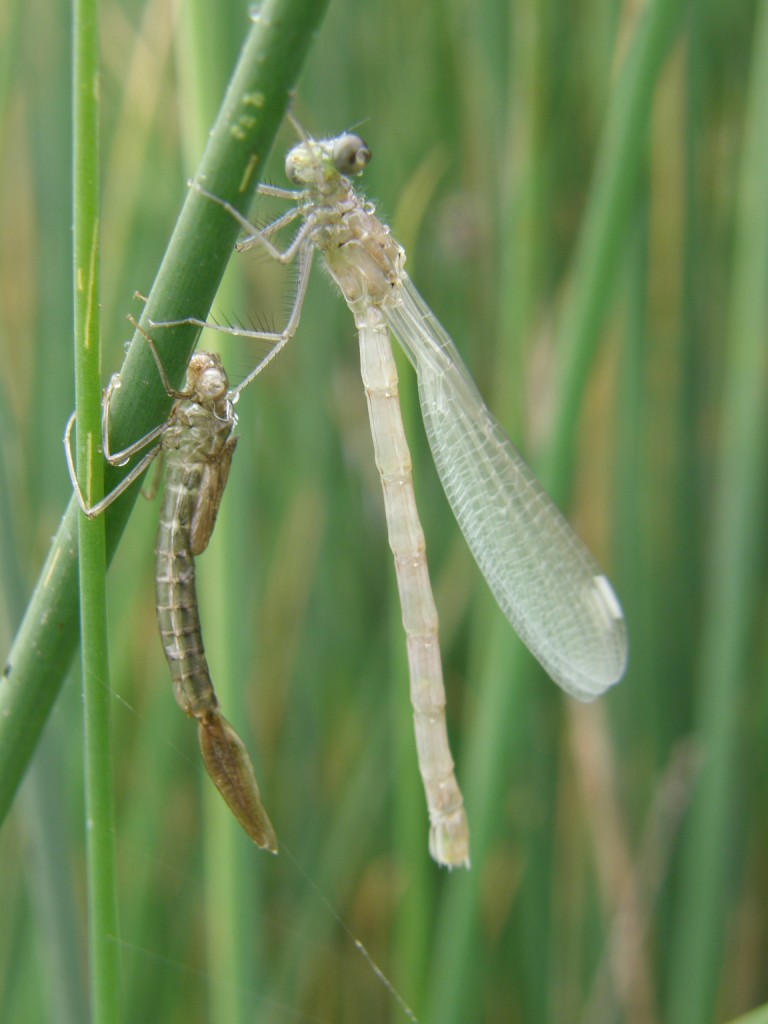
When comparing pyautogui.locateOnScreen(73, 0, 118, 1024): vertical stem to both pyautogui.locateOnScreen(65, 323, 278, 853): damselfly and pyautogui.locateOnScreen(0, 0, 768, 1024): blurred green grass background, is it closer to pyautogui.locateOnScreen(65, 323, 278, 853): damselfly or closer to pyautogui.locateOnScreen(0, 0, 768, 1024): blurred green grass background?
pyautogui.locateOnScreen(65, 323, 278, 853): damselfly

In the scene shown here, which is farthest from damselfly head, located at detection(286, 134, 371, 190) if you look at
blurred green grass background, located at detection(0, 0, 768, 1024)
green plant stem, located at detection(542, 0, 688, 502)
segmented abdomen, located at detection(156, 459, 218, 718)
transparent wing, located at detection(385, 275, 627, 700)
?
segmented abdomen, located at detection(156, 459, 218, 718)

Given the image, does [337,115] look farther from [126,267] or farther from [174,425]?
[174,425]

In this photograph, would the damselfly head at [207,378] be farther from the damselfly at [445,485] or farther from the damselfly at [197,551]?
the damselfly at [445,485]

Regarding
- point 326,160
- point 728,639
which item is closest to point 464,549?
point 728,639

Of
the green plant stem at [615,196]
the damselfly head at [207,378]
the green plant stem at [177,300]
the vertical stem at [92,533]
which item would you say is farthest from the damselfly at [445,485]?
the vertical stem at [92,533]

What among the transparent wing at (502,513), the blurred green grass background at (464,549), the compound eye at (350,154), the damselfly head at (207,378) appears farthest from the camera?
the blurred green grass background at (464,549)

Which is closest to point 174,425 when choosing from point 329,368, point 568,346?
point 568,346
